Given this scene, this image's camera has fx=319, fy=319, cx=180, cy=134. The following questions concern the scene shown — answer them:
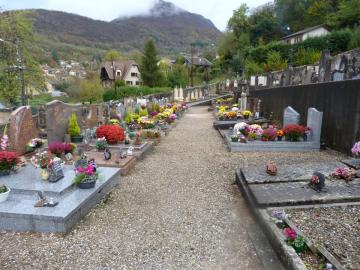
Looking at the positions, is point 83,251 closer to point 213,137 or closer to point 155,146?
point 155,146

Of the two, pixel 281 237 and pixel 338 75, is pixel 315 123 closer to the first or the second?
pixel 338 75

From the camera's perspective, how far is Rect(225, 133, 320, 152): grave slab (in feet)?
33.1

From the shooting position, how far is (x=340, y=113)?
938 cm

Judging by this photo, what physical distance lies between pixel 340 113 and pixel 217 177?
180 inches

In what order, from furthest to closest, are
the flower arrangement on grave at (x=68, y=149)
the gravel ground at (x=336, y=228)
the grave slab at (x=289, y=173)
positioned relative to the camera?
the flower arrangement on grave at (x=68, y=149), the grave slab at (x=289, y=173), the gravel ground at (x=336, y=228)

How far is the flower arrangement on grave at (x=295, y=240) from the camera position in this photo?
3689 mm

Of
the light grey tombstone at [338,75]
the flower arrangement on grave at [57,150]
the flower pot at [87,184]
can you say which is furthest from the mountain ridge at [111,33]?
the flower pot at [87,184]

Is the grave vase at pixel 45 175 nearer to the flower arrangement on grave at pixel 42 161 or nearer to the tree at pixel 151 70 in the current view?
the flower arrangement on grave at pixel 42 161

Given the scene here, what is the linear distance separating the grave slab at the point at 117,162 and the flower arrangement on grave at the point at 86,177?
5.83ft

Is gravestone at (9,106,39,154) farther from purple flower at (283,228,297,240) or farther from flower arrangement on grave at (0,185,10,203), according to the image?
purple flower at (283,228,297,240)

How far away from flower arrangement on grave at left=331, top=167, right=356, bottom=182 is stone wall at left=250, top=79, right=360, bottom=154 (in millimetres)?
2992

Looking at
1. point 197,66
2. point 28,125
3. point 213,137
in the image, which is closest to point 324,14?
point 197,66

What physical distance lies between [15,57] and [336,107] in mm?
22694

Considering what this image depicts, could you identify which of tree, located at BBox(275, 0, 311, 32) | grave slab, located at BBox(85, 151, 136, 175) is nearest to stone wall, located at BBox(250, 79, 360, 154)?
grave slab, located at BBox(85, 151, 136, 175)
